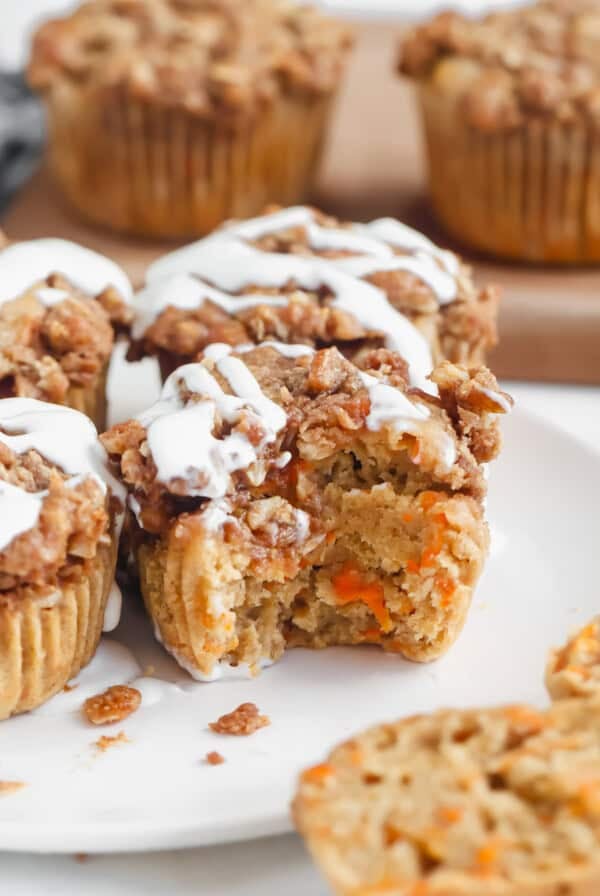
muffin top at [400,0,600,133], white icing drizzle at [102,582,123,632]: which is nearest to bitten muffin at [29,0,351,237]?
muffin top at [400,0,600,133]

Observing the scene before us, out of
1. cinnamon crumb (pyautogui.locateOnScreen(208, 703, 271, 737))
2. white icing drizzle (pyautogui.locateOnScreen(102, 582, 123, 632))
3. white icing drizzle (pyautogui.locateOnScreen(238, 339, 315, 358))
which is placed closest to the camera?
cinnamon crumb (pyautogui.locateOnScreen(208, 703, 271, 737))

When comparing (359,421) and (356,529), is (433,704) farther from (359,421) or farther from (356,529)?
(359,421)

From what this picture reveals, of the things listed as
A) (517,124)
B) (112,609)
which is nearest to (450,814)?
(112,609)

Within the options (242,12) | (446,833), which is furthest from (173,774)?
(242,12)

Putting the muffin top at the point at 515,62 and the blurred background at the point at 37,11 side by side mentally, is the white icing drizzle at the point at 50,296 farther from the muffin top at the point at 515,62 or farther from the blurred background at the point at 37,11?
the blurred background at the point at 37,11

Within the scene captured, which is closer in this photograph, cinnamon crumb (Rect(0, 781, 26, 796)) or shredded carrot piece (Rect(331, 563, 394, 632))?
cinnamon crumb (Rect(0, 781, 26, 796))

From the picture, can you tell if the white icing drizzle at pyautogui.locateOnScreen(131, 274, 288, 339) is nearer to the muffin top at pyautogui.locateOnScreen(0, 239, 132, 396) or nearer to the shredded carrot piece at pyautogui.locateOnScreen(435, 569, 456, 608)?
the muffin top at pyautogui.locateOnScreen(0, 239, 132, 396)
